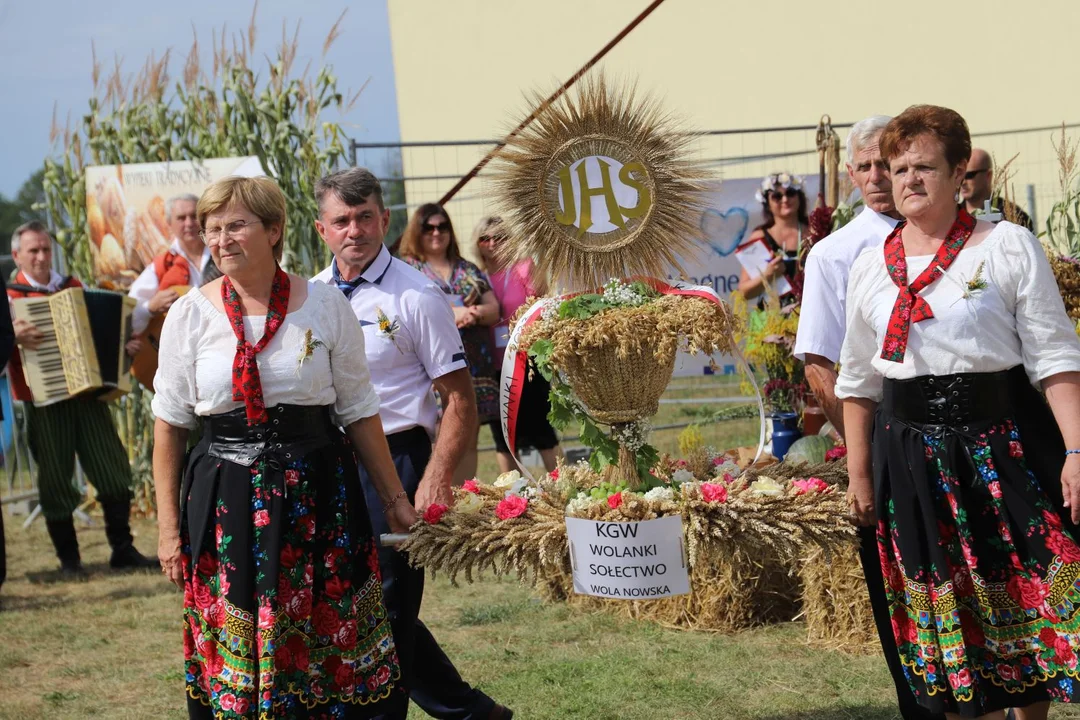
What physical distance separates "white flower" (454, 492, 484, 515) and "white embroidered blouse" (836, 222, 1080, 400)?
120cm

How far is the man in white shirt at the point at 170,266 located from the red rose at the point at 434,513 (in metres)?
3.96

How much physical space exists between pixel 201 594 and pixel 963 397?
6.62ft

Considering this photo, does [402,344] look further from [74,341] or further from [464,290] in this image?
[74,341]

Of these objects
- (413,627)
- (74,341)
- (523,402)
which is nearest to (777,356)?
(523,402)

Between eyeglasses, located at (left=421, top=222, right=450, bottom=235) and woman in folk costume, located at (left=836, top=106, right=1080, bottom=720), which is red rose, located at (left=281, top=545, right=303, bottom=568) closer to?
woman in folk costume, located at (left=836, top=106, right=1080, bottom=720)

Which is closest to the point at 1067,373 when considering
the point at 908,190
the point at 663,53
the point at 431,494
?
the point at 908,190

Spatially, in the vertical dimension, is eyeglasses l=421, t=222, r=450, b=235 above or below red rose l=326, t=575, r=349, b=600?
above

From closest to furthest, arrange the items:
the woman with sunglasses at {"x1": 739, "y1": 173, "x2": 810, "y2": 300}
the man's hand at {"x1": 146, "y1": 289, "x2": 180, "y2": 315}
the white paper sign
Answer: the white paper sign
the man's hand at {"x1": 146, "y1": 289, "x2": 180, "y2": 315}
the woman with sunglasses at {"x1": 739, "y1": 173, "x2": 810, "y2": 300}

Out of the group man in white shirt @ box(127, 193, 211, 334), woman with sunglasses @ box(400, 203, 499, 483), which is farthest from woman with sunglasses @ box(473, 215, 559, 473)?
man in white shirt @ box(127, 193, 211, 334)

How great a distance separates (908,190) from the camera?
3002mm

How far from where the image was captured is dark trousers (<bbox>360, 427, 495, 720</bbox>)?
3549 mm

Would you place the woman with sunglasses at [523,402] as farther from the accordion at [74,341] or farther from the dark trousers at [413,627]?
the dark trousers at [413,627]

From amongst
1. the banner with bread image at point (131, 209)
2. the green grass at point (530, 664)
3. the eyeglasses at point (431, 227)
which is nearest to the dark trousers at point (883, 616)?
the green grass at point (530, 664)

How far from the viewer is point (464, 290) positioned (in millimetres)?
7141
